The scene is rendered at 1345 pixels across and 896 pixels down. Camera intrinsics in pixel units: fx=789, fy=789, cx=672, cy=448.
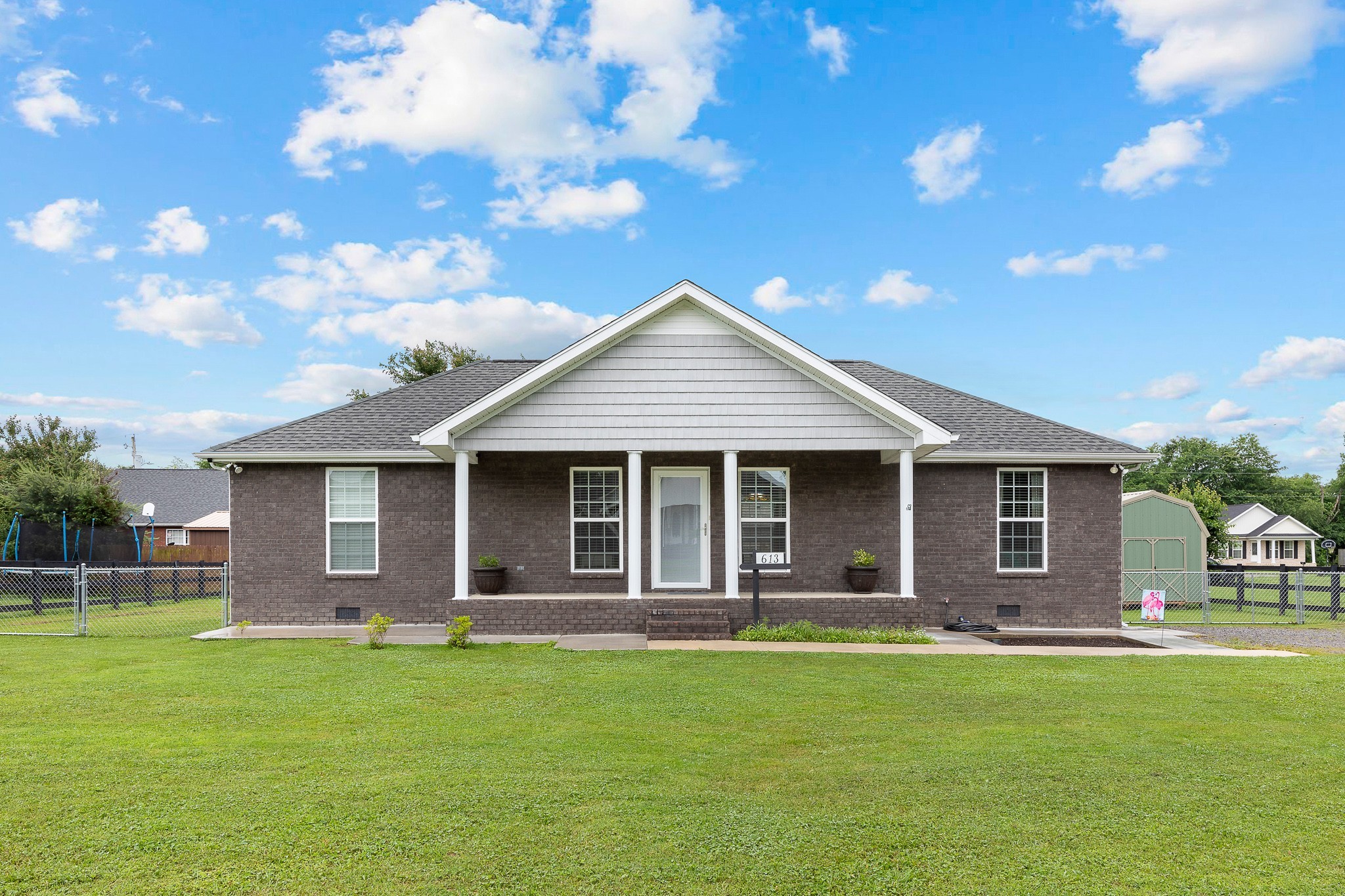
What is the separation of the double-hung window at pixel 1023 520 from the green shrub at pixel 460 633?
377 inches

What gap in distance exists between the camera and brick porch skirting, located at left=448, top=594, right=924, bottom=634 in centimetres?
1277

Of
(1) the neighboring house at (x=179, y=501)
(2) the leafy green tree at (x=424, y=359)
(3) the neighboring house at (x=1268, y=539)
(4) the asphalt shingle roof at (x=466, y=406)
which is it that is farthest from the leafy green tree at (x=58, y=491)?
(3) the neighboring house at (x=1268, y=539)

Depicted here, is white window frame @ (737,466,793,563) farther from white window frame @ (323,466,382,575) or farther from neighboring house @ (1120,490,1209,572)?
neighboring house @ (1120,490,1209,572)

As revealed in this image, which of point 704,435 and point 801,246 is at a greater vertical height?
point 801,246

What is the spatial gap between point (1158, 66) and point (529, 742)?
1733cm

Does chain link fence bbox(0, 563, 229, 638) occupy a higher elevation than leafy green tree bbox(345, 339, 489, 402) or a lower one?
lower

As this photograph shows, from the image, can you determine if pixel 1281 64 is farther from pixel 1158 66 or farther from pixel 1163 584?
pixel 1163 584

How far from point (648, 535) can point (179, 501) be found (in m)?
36.0

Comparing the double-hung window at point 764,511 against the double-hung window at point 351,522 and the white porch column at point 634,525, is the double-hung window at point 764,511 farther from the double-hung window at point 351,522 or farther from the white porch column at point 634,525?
the double-hung window at point 351,522

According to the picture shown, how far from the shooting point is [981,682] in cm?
895

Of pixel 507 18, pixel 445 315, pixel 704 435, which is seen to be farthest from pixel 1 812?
pixel 445 315

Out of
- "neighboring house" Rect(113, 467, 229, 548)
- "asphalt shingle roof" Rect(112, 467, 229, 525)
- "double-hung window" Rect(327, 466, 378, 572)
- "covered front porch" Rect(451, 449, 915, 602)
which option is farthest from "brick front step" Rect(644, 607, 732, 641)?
"asphalt shingle roof" Rect(112, 467, 229, 525)

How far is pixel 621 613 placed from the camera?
12836mm

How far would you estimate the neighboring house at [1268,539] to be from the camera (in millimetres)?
59156
